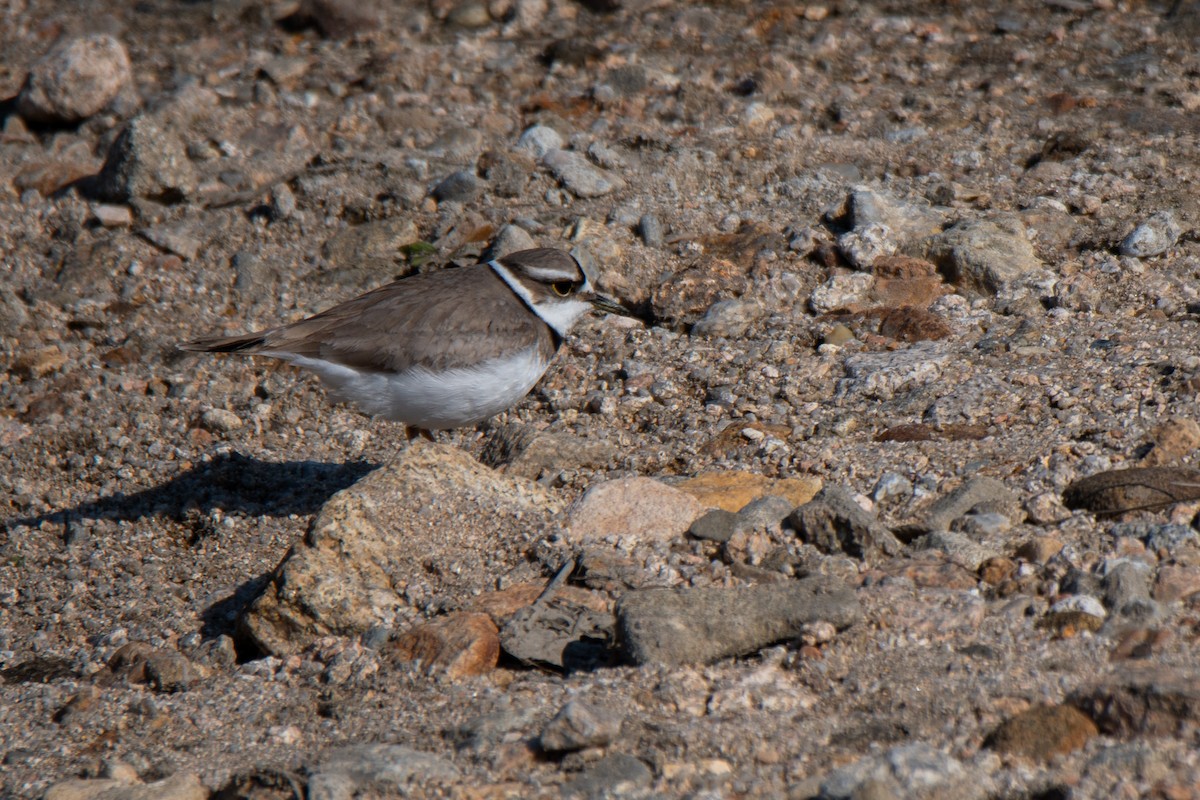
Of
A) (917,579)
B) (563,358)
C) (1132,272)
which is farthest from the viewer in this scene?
(563,358)

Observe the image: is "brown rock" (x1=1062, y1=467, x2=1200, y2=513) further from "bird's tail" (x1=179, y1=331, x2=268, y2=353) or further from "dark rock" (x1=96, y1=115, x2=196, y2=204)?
"dark rock" (x1=96, y1=115, x2=196, y2=204)

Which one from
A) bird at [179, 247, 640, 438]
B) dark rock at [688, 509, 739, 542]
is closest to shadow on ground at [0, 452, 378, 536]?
bird at [179, 247, 640, 438]

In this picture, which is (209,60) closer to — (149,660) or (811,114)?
(811,114)

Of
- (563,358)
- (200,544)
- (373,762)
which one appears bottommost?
(200,544)

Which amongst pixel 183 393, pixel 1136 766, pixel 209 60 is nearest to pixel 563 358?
pixel 183 393

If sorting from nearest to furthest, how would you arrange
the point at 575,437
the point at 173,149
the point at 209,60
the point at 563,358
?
the point at 575,437 → the point at 563,358 → the point at 173,149 → the point at 209,60

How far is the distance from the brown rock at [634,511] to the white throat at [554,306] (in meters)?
1.32

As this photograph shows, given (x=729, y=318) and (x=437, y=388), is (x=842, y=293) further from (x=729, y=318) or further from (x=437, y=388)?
(x=437, y=388)

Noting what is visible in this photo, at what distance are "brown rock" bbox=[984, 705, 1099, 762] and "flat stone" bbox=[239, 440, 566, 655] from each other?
74.2 inches

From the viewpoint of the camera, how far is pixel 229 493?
5508 mm

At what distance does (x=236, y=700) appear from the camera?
3.90m

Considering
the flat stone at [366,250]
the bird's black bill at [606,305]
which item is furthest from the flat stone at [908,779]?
the flat stone at [366,250]

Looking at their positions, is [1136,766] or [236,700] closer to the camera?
[1136,766]

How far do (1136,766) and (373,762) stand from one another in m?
1.90
